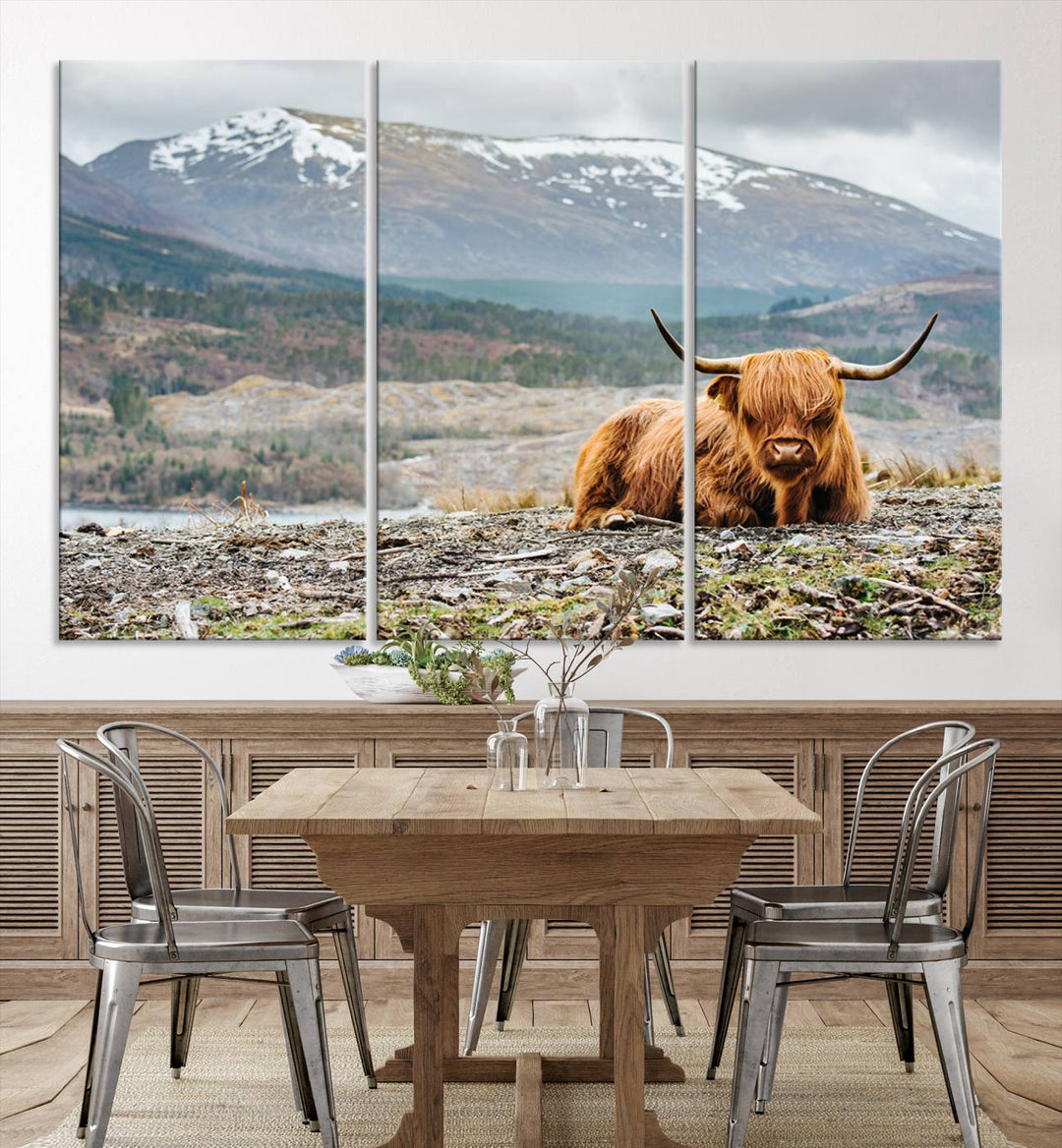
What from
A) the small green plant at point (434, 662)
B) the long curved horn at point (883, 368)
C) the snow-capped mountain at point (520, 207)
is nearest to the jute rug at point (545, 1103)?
the small green plant at point (434, 662)

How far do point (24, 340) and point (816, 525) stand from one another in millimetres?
2624

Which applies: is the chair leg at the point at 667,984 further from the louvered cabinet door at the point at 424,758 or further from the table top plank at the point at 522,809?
the table top plank at the point at 522,809

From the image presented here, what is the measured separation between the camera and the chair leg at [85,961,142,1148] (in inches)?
101

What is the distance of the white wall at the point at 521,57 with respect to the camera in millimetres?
4281

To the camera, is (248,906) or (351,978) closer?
(248,906)

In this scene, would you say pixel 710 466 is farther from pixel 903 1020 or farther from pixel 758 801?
pixel 758 801

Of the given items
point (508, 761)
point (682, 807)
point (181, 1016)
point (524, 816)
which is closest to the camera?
point (524, 816)

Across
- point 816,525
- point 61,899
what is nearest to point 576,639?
point 816,525

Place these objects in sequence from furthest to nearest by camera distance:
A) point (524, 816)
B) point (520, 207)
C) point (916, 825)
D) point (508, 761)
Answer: point (520, 207) → point (508, 761) → point (916, 825) → point (524, 816)

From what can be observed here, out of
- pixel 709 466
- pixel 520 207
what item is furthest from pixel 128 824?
Answer: pixel 520 207

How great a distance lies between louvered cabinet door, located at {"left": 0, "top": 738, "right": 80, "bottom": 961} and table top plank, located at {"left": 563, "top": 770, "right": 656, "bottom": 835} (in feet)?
5.95

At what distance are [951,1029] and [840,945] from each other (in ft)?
0.97

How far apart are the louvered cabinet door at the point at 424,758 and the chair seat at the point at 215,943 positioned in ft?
3.73

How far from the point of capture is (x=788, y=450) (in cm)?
433
